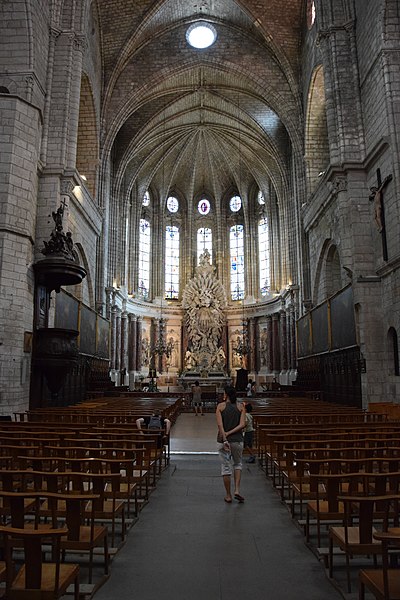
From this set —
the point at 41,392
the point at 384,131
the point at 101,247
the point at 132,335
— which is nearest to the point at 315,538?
the point at 41,392

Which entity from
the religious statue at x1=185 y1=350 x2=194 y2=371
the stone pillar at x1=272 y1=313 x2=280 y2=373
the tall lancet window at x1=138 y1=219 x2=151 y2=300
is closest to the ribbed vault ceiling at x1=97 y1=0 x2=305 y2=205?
the tall lancet window at x1=138 y1=219 x2=151 y2=300

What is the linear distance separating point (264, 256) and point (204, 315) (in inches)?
249

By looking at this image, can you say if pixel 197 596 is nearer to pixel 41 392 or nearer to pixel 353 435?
pixel 353 435

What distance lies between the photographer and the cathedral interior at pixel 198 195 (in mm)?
13695

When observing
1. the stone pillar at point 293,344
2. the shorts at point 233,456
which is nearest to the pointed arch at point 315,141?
the stone pillar at point 293,344

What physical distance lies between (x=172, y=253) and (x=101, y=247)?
1369 centimetres

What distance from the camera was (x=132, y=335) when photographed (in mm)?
32875

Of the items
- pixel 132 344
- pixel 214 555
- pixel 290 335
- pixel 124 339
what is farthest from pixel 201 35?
pixel 214 555

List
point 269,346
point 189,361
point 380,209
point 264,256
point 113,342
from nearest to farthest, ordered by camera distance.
A: point 380,209 < point 113,342 < point 269,346 < point 189,361 < point 264,256

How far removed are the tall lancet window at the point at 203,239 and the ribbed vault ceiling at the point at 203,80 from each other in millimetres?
6291

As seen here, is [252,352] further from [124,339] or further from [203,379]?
[124,339]

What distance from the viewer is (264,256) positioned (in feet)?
117

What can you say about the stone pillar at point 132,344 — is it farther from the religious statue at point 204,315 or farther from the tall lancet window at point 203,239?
the tall lancet window at point 203,239

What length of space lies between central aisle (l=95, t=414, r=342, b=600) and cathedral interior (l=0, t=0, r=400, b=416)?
821cm
